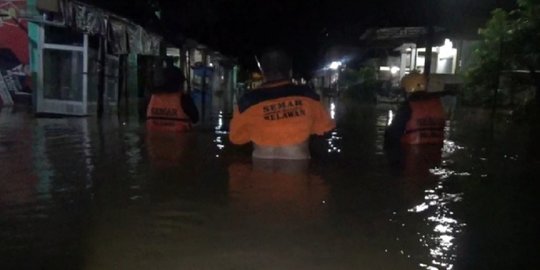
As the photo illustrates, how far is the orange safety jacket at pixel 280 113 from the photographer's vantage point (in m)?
6.71

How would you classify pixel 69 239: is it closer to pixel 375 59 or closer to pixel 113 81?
pixel 113 81

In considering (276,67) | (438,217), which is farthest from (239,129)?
(438,217)

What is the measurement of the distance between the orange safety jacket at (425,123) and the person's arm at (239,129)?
278cm

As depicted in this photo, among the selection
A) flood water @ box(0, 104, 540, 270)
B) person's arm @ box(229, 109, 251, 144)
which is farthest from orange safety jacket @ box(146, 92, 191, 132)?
person's arm @ box(229, 109, 251, 144)

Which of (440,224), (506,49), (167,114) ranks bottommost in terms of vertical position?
(440,224)

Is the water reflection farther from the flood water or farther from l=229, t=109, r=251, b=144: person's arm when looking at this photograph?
l=229, t=109, r=251, b=144: person's arm

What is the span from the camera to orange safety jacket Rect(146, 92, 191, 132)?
962 centimetres

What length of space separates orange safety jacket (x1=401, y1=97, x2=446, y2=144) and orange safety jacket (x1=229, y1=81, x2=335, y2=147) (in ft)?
7.50

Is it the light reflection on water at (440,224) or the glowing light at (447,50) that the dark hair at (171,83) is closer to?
the light reflection on water at (440,224)

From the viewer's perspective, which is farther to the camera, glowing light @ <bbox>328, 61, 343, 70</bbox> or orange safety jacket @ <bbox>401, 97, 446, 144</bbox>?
glowing light @ <bbox>328, 61, 343, 70</bbox>

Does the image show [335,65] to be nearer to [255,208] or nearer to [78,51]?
[78,51]

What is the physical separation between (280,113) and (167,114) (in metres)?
3.66

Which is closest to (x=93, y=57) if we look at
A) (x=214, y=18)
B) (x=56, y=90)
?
(x=56, y=90)

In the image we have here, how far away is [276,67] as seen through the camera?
677 cm
